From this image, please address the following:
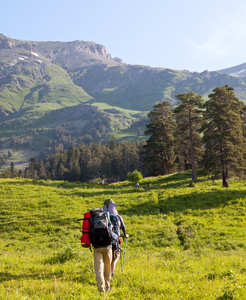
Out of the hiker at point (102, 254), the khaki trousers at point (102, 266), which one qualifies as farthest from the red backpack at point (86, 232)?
the khaki trousers at point (102, 266)

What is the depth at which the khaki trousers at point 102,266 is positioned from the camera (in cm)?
586

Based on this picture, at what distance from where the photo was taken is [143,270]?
7.02 meters

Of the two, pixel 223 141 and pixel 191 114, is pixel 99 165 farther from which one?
pixel 223 141

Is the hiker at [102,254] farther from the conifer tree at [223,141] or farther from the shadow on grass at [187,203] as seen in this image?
the conifer tree at [223,141]

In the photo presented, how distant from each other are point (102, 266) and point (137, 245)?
28.0 ft

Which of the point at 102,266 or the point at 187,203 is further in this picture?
the point at 187,203

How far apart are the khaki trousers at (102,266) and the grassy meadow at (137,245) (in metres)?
0.30

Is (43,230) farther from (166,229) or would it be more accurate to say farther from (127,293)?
(127,293)

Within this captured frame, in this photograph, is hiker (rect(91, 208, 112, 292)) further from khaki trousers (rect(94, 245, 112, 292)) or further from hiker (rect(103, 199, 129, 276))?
hiker (rect(103, 199, 129, 276))

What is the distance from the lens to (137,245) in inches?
551

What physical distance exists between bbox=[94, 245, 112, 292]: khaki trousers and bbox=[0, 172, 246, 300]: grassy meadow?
0.30 metres

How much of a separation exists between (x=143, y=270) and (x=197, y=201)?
58.5 feet

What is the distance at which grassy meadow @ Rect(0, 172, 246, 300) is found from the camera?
5.56 metres

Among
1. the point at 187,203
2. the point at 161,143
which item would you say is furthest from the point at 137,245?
the point at 161,143
